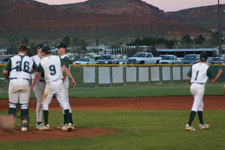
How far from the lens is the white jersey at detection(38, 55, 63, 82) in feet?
37.7

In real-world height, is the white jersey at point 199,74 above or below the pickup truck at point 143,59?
above

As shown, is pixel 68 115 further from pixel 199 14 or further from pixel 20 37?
pixel 199 14

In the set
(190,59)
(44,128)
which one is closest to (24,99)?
(44,128)

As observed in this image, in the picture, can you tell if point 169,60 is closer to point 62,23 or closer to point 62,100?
point 62,100

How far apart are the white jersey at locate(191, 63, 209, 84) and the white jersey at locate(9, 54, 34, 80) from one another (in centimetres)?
380

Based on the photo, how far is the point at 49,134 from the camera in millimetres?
11391

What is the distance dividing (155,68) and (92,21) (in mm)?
92230

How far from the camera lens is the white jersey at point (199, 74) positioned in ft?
39.0

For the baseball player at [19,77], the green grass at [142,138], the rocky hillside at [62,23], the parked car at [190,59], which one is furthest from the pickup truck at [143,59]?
the rocky hillside at [62,23]

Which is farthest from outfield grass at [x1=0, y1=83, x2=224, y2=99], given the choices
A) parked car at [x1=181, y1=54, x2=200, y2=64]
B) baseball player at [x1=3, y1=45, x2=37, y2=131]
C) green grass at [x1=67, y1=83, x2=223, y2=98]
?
parked car at [x1=181, y1=54, x2=200, y2=64]

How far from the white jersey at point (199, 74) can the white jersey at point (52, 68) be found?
3088 millimetres

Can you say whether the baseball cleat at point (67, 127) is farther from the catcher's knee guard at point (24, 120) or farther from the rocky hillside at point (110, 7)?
the rocky hillside at point (110, 7)

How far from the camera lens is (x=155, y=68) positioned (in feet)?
124

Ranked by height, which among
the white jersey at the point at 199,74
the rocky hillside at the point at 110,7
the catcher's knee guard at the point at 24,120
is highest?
the rocky hillside at the point at 110,7
